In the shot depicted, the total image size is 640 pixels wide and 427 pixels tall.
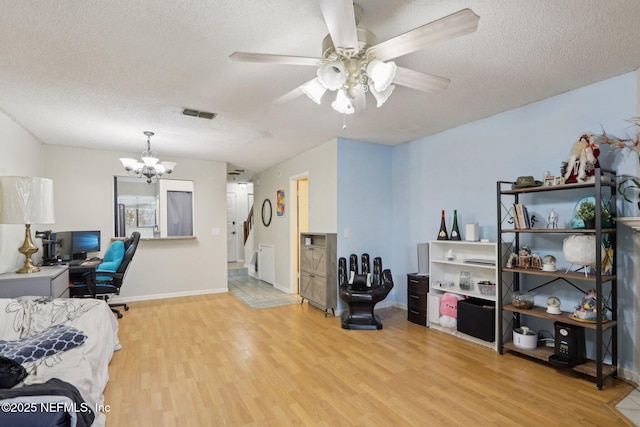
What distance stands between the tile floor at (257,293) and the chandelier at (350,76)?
12.3 ft

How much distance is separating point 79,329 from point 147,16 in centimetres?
218

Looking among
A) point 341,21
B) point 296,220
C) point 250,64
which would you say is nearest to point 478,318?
point 341,21

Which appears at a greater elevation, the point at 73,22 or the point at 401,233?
the point at 73,22

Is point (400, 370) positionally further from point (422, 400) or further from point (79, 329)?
point (79, 329)

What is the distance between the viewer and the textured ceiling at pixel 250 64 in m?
1.75

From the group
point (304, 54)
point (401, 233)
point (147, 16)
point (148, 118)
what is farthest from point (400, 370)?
point (148, 118)

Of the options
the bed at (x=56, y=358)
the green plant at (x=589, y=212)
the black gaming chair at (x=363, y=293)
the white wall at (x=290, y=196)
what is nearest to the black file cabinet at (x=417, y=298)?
the black gaming chair at (x=363, y=293)

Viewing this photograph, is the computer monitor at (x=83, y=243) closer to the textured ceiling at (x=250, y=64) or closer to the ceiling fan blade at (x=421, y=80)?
the textured ceiling at (x=250, y=64)

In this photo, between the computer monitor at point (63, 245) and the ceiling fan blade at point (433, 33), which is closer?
the ceiling fan blade at point (433, 33)

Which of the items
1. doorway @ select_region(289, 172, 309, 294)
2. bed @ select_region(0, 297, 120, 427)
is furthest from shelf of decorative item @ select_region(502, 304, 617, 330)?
doorway @ select_region(289, 172, 309, 294)

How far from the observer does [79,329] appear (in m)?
2.29

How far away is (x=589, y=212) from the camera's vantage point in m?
2.49

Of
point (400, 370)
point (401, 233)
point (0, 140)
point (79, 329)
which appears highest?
point (0, 140)

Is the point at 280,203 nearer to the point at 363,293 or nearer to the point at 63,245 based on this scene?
the point at 363,293
